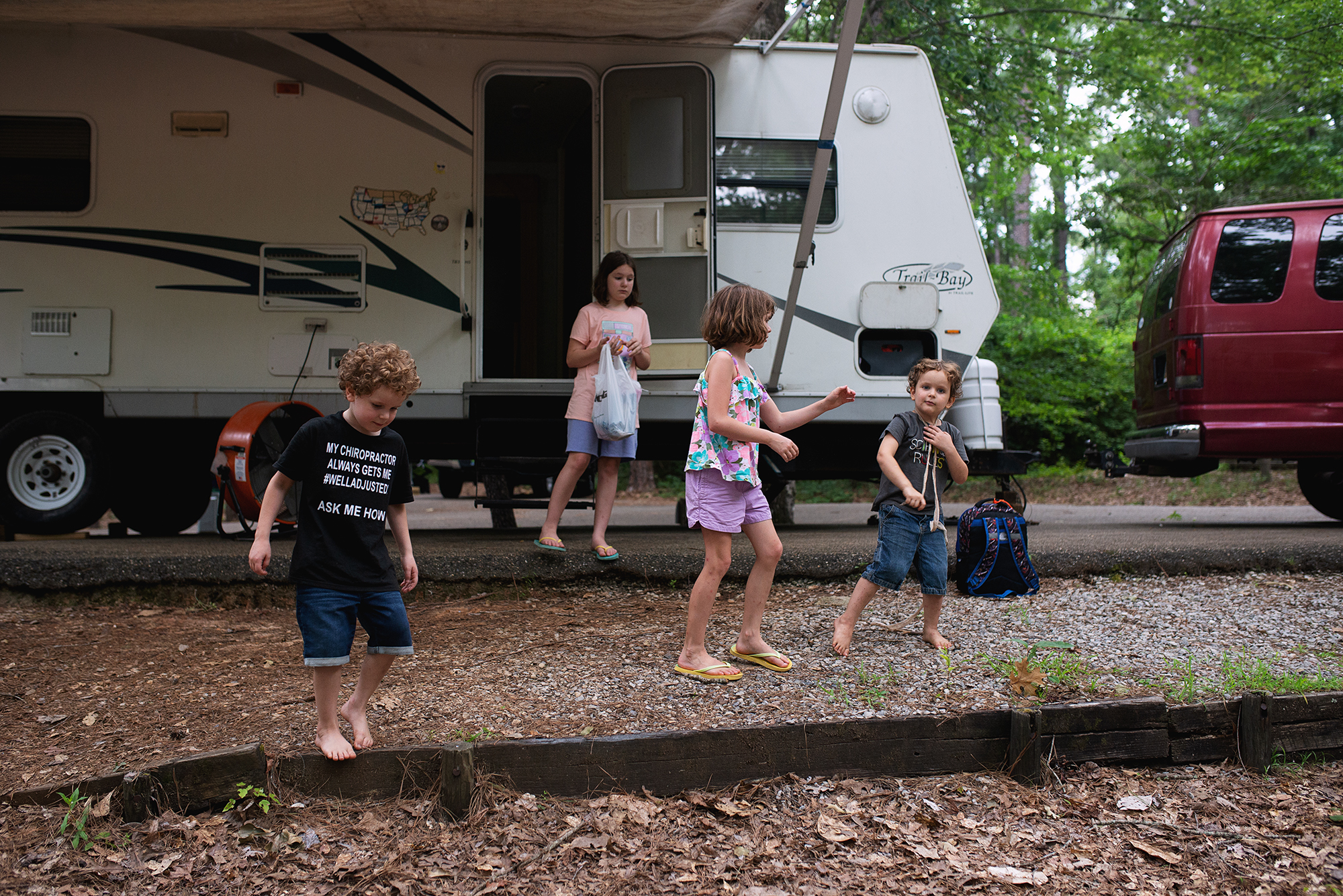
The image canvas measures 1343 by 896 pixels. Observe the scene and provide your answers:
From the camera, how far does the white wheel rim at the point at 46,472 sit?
20.0 feet

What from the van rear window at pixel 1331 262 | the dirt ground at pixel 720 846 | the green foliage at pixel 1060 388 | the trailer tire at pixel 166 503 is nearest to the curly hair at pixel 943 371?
the dirt ground at pixel 720 846

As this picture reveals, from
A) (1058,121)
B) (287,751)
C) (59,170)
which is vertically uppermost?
(1058,121)

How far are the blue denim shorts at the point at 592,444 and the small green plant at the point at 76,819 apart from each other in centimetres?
258

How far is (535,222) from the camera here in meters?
8.94

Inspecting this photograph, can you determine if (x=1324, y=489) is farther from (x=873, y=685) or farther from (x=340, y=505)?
(x=340, y=505)

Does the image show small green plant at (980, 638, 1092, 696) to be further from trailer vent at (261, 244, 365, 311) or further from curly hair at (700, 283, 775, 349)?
trailer vent at (261, 244, 365, 311)

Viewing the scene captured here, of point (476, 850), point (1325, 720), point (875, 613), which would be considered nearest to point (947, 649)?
point (875, 613)

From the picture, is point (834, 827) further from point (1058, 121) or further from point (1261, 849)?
point (1058, 121)

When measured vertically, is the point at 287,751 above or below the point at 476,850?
above

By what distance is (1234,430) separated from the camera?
6562 millimetres

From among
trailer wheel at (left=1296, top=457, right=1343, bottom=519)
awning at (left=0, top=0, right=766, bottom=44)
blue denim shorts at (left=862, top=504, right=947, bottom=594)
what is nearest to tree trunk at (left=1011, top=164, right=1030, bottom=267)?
trailer wheel at (left=1296, top=457, right=1343, bottom=519)

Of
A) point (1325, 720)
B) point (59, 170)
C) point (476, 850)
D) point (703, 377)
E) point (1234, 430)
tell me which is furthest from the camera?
point (1234, 430)

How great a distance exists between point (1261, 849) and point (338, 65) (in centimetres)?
631

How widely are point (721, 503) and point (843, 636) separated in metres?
0.91
